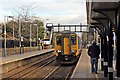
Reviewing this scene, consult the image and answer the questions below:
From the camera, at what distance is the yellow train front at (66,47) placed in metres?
29.4

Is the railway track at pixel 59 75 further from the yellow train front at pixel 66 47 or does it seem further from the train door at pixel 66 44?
the train door at pixel 66 44

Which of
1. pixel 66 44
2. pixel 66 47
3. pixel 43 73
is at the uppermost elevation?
pixel 66 44

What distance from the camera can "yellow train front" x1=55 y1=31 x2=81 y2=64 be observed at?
2944cm

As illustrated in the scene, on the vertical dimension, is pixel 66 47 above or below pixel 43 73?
above

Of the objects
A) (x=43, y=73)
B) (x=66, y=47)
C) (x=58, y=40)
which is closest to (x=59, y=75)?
(x=43, y=73)

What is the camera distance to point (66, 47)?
97.0ft

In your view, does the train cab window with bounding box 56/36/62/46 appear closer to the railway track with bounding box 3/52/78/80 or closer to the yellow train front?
the yellow train front

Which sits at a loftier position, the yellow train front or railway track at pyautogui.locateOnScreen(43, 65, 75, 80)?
the yellow train front

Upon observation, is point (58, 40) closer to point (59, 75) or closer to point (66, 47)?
point (66, 47)

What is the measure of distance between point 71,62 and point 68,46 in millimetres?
→ 1609

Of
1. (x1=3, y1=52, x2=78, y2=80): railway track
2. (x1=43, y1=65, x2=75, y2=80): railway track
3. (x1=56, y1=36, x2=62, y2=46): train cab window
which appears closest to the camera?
(x1=43, y1=65, x2=75, y2=80): railway track

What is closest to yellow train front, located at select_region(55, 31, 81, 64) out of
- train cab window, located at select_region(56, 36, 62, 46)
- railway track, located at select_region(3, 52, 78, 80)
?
train cab window, located at select_region(56, 36, 62, 46)

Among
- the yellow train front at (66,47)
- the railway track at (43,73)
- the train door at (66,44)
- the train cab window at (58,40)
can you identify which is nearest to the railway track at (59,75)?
the railway track at (43,73)

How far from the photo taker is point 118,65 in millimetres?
12109
